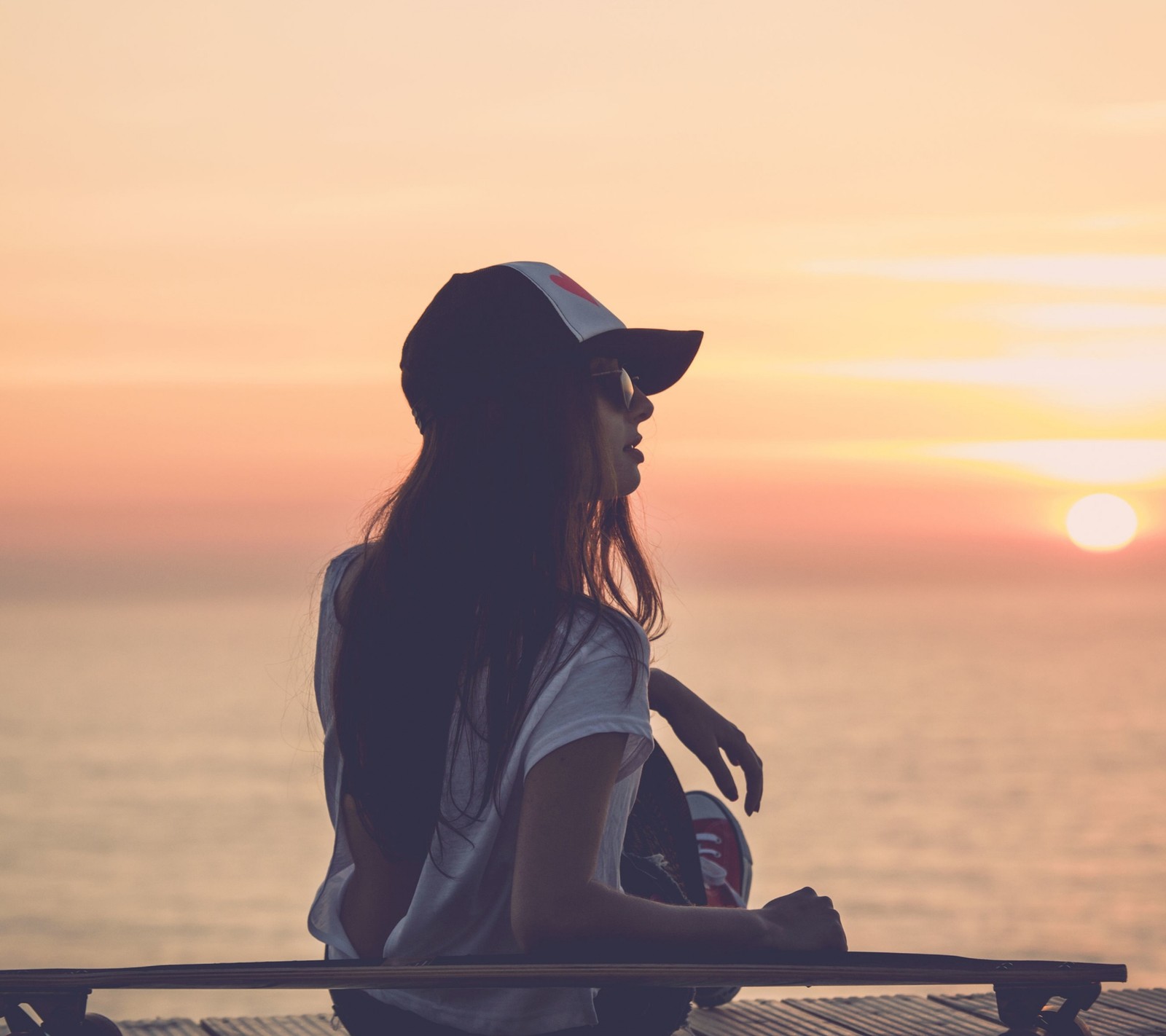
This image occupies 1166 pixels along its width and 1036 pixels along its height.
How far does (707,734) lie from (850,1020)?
6.29ft

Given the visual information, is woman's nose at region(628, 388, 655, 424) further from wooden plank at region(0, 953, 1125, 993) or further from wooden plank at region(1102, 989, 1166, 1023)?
wooden plank at region(1102, 989, 1166, 1023)

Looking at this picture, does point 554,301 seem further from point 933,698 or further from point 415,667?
point 933,698

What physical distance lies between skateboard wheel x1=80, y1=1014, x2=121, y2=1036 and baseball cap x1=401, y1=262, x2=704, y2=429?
0.96 m

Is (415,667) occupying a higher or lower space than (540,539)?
lower

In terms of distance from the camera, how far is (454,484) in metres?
2.29

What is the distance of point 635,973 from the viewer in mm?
1771

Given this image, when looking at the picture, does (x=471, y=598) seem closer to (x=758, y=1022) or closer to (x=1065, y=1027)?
(x=1065, y=1027)

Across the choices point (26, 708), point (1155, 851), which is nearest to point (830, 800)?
point (1155, 851)

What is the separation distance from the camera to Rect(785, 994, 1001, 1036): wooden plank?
4203 mm

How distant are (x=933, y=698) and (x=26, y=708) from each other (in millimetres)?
30119

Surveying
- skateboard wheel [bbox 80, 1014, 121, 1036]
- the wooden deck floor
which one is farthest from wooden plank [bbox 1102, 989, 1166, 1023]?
skateboard wheel [bbox 80, 1014, 121, 1036]

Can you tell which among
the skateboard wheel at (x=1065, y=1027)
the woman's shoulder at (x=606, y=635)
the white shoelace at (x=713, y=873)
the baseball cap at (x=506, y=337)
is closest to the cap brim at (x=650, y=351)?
the baseball cap at (x=506, y=337)

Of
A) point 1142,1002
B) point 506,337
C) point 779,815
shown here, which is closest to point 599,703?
point 506,337

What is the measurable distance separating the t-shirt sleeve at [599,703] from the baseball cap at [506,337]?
0.46 metres
